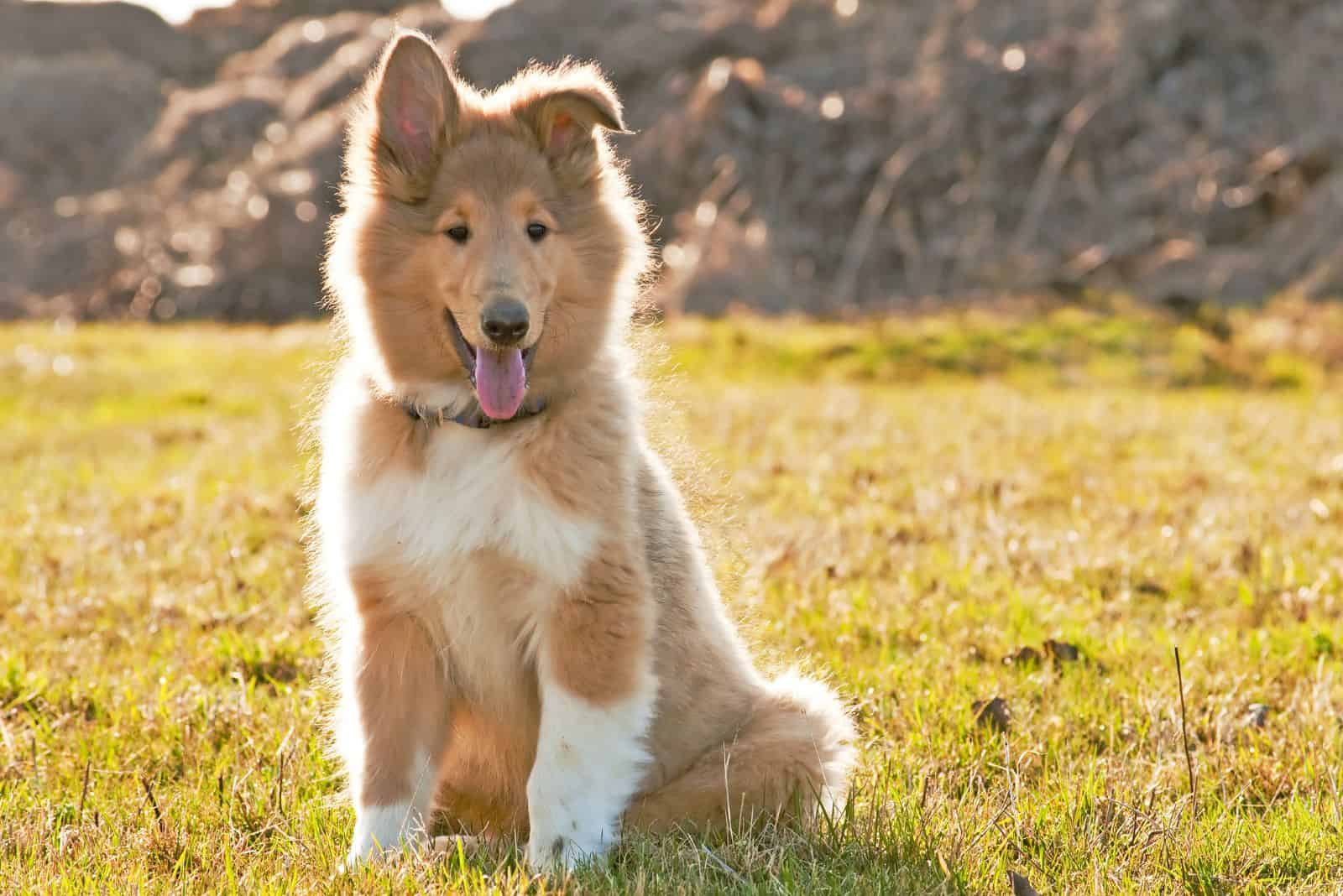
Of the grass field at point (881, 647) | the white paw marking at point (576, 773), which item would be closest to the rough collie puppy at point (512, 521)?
the white paw marking at point (576, 773)

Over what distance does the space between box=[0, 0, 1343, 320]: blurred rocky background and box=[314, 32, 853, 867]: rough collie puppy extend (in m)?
15.6

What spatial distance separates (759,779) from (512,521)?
92 centimetres

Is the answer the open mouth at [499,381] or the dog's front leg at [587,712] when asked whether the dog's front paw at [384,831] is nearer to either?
the dog's front leg at [587,712]

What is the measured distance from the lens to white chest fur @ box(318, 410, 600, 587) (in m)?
3.29

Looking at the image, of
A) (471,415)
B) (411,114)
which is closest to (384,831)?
(471,415)

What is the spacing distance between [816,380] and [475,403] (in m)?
11.3

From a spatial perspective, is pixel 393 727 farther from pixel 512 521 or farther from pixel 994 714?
pixel 994 714

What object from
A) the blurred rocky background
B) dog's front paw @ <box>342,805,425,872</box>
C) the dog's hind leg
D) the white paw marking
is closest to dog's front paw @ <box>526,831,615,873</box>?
the white paw marking

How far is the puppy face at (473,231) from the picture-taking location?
3373 millimetres

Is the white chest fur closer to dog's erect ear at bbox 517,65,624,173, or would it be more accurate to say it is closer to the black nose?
the black nose

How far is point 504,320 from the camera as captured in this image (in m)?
3.26

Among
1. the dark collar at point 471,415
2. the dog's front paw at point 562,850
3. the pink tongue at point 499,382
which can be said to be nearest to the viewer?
the dog's front paw at point 562,850

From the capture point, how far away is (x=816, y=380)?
14.6 meters

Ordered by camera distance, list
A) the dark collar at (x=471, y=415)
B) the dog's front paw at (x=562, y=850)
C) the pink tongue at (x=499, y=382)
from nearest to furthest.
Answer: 1. the dog's front paw at (x=562, y=850)
2. the pink tongue at (x=499, y=382)
3. the dark collar at (x=471, y=415)
